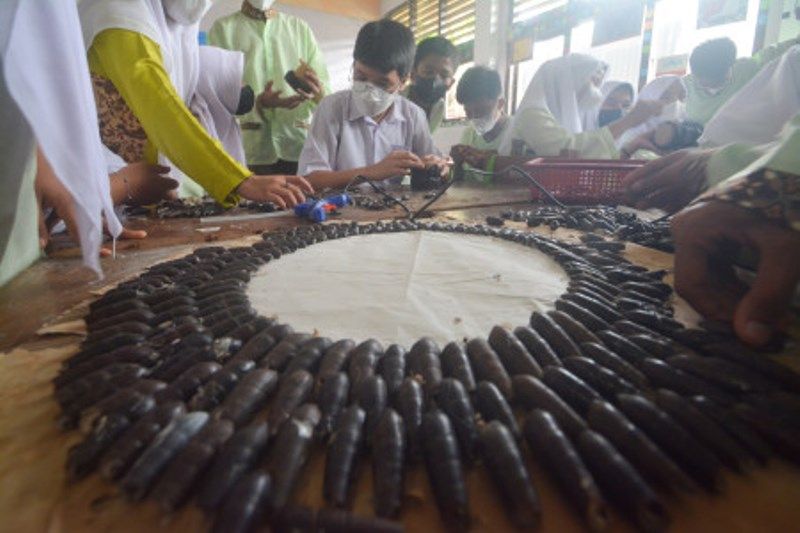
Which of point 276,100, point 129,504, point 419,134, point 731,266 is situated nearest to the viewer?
point 129,504

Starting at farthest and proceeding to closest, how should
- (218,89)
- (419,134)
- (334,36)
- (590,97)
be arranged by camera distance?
(334,36)
(590,97)
(419,134)
(218,89)

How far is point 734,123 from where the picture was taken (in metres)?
4.19

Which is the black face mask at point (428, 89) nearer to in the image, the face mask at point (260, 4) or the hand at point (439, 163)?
the hand at point (439, 163)

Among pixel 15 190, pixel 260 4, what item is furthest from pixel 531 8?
pixel 15 190

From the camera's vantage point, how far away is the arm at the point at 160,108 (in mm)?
2820

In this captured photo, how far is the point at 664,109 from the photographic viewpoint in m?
7.26

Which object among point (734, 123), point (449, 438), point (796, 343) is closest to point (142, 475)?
point (449, 438)

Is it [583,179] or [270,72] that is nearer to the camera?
[583,179]

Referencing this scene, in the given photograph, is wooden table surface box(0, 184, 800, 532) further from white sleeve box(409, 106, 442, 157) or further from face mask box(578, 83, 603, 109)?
face mask box(578, 83, 603, 109)

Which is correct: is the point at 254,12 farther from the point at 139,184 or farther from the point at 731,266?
the point at 731,266

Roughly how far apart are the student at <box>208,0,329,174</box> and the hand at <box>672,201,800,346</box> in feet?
16.8

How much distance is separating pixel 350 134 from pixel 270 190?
2.38m

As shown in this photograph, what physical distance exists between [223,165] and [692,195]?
3294 millimetres

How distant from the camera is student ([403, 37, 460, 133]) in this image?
20.9 ft
